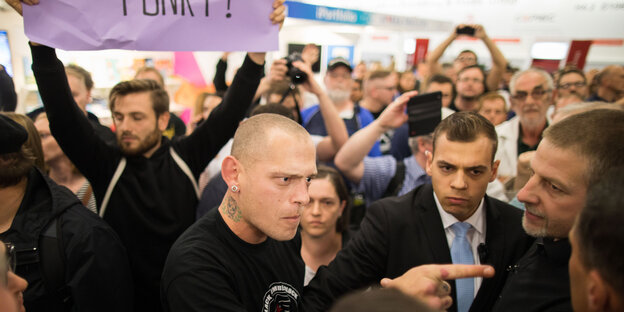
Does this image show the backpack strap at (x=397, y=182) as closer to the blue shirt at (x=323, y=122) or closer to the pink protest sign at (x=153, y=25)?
the blue shirt at (x=323, y=122)

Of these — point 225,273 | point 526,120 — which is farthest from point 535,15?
point 225,273

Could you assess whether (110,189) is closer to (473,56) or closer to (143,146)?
(143,146)

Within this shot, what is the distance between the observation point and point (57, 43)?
61.2 inches

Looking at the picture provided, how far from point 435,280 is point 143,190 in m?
1.60

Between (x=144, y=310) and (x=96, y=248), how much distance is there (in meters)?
0.73

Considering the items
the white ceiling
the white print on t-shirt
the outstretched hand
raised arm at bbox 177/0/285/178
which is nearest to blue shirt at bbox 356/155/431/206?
the outstretched hand

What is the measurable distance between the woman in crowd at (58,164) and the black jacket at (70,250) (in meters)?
0.90

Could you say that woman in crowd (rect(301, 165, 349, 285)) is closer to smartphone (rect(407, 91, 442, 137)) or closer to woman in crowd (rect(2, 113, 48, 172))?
smartphone (rect(407, 91, 442, 137))

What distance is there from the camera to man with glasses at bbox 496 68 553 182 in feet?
10.7

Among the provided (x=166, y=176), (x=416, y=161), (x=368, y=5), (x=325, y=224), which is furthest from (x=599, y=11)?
(x=166, y=176)

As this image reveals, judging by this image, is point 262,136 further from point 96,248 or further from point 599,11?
point 599,11

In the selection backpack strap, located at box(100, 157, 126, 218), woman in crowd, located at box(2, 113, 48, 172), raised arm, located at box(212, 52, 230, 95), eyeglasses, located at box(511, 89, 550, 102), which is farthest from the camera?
raised arm, located at box(212, 52, 230, 95)

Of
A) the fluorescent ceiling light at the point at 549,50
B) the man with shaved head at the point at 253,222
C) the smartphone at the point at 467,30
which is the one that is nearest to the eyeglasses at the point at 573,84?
the smartphone at the point at 467,30

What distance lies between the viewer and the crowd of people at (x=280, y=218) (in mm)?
1094
